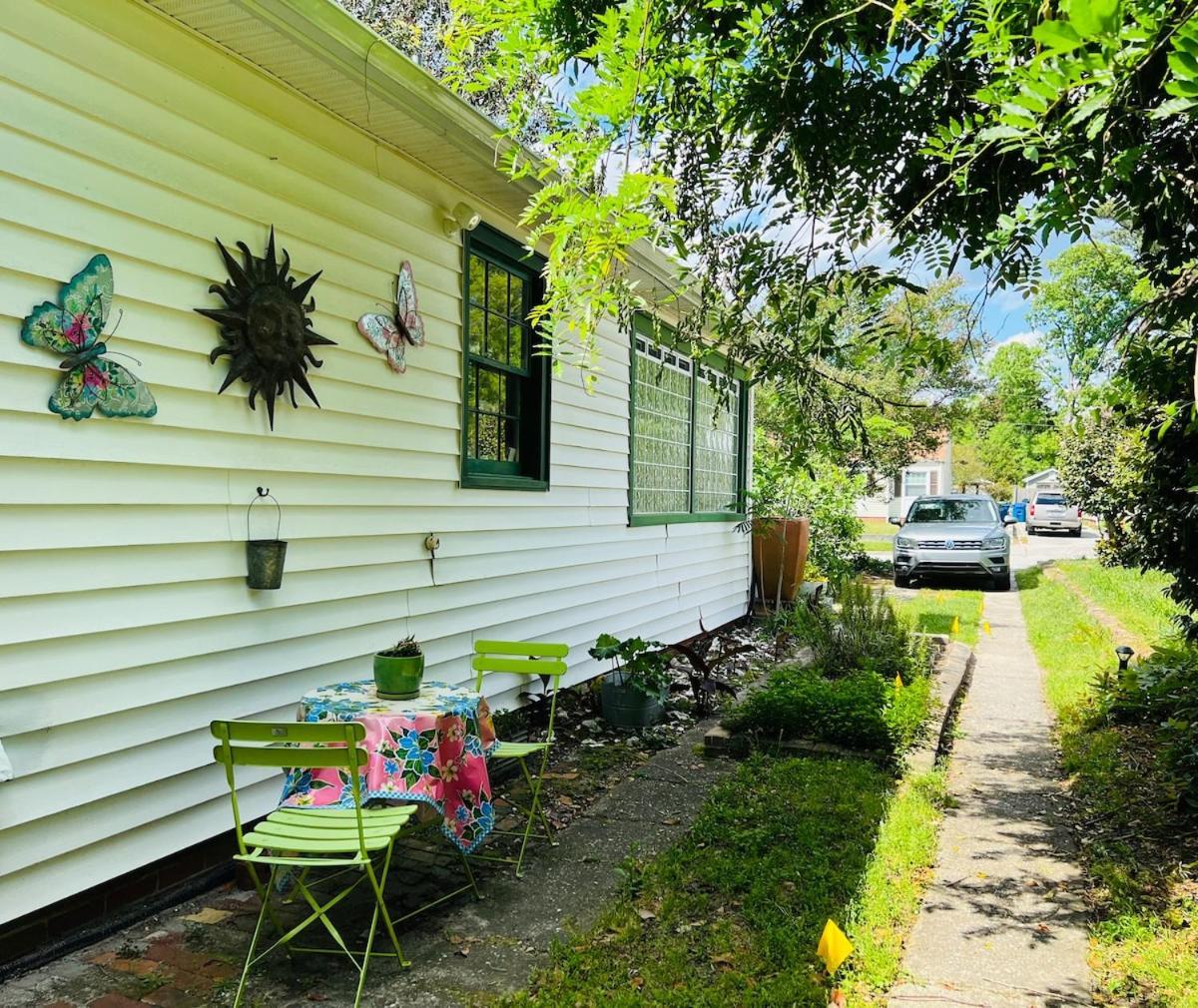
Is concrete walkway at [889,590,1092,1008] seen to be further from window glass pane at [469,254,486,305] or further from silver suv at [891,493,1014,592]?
silver suv at [891,493,1014,592]

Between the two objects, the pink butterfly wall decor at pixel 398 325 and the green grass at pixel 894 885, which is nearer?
the green grass at pixel 894 885

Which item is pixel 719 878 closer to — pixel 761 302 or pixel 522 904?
pixel 522 904

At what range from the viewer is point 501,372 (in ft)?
20.0

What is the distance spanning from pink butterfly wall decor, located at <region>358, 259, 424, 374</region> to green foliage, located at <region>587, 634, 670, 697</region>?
2691 millimetres

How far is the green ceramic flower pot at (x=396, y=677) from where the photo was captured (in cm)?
372

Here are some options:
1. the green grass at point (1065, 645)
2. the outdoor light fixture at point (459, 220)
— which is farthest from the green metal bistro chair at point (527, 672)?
the green grass at point (1065, 645)

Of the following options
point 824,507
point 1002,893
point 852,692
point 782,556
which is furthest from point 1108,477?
point 1002,893

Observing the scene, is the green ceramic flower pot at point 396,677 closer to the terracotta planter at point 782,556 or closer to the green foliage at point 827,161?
the green foliage at point 827,161

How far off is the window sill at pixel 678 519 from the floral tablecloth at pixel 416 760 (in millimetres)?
4538

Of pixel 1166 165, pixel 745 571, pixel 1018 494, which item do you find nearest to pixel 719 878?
pixel 1166 165

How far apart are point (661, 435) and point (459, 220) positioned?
4.09m

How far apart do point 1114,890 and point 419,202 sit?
4967mm

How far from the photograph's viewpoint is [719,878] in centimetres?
377

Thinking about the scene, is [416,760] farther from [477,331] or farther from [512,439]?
[512,439]
